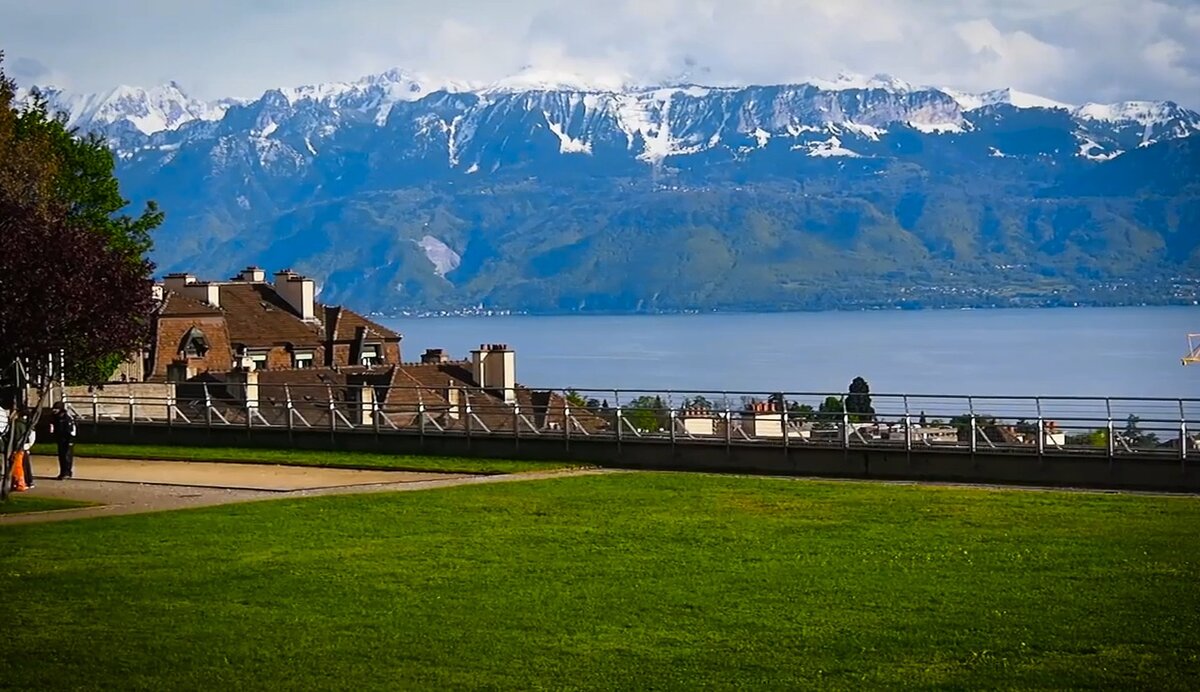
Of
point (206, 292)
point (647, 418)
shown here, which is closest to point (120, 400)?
point (647, 418)

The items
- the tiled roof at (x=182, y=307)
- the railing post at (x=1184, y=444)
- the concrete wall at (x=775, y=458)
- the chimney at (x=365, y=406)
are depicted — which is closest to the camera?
the railing post at (x=1184, y=444)

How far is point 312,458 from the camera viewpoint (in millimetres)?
41469

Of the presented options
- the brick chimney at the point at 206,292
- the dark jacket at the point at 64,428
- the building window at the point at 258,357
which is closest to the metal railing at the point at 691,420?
the dark jacket at the point at 64,428

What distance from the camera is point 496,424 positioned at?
148ft

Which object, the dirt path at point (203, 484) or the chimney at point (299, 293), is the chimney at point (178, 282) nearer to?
the chimney at point (299, 293)

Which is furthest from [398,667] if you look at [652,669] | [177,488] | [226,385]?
[226,385]

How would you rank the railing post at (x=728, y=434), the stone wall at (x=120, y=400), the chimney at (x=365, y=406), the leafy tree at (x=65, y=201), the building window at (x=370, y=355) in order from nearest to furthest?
the leafy tree at (x=65, y=201) → the railing post at (x=728, y=434) → the chimney at (x=365, y=406) → the stone wall at (x=120, y=400) → the building window at (x=370, y=355)

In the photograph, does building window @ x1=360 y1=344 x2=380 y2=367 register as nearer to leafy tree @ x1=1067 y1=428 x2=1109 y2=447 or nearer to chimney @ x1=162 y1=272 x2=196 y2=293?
chimney @ x1=162 y1=272 x2=196 y2=293

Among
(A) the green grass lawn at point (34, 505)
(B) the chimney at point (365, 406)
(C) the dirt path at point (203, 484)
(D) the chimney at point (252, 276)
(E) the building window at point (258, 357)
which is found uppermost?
(D) the chimney at point (252, 276)

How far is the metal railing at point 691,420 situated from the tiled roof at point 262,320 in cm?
1122

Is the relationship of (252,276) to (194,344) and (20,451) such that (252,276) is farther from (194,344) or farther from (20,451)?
(20,451)

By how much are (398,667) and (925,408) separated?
24.4 metres

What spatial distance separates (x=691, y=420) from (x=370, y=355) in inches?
1196

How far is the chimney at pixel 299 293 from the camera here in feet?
223
